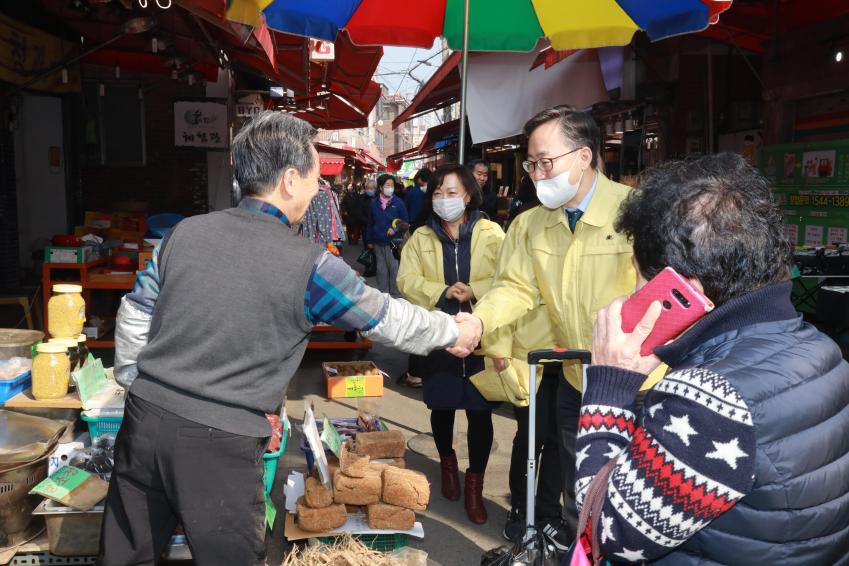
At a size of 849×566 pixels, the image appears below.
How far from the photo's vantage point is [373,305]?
8.34 ft

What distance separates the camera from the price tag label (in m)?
6.75

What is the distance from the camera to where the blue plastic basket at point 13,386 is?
373cm

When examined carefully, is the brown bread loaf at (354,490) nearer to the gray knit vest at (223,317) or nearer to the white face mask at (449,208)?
the gray knit vest at (223,317)

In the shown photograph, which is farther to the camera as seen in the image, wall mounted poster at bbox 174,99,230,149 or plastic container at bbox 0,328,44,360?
wall mounted poster at bbox 174,99,230,149

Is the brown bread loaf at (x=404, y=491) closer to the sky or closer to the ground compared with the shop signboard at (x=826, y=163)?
closer to the ground

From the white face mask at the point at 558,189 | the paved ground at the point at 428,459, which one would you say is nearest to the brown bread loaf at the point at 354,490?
the paved ground at the point at 428,459

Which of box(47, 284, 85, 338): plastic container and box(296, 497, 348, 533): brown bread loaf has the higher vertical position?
box(47, 284, 85, 338): plastic container

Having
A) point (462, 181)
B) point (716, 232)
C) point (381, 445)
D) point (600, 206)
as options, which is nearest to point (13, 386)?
point (381, 445)

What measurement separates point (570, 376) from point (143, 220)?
8.31 m

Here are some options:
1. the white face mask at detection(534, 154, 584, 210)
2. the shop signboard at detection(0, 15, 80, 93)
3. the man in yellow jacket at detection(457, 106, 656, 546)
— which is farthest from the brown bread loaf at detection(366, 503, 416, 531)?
the shop signboard at detection(0, 15, 80, 93)

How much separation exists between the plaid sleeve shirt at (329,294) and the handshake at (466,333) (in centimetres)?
54

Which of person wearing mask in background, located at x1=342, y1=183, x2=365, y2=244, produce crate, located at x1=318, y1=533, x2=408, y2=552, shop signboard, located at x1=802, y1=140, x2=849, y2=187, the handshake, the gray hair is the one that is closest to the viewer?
the gray hair

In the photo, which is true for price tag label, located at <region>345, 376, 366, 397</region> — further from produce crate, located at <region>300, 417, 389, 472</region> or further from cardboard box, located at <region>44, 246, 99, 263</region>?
cardboard box, located at <region>44, 246, 99, 263</region>

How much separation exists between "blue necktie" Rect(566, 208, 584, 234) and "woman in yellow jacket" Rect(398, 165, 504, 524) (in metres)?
1.23
